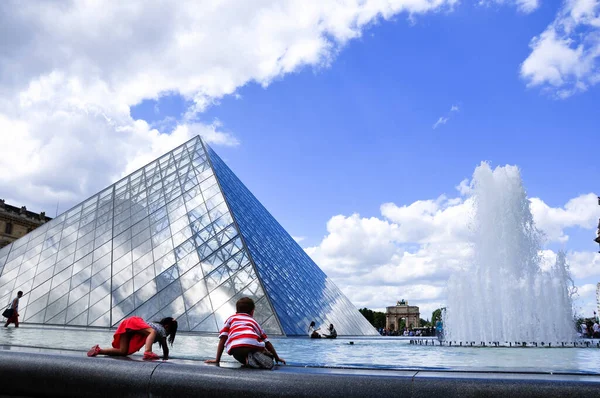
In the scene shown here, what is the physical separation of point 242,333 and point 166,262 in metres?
17.0

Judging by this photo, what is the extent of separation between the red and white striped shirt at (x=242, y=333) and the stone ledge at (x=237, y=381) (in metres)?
0.38

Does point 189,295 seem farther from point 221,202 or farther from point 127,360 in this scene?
point 127,360

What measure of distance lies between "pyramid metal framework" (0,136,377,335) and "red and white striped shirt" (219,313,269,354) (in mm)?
12331

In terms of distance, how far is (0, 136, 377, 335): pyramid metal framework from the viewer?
18.1 metres

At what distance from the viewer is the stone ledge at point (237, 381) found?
10.4 feet

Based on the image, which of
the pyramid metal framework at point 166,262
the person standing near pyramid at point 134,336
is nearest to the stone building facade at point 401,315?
the pyramid metal framework at point 166,262

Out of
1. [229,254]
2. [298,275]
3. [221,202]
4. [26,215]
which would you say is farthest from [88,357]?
[26,215]

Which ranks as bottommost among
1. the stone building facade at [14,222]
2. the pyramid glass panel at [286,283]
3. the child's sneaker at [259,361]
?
the child's sneaker at [259,361]

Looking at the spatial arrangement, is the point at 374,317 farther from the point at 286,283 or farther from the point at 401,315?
the point at 286,283

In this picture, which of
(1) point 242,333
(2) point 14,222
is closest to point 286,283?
(1) point 242,333

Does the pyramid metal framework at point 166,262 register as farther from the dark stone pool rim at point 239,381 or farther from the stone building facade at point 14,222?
the stone building facade at point 14,222

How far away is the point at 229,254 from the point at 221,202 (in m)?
4.63

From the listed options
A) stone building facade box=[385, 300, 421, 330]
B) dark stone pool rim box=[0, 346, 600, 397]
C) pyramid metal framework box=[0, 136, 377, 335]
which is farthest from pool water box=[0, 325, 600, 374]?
stone building facade box=[385, 300, 421, 330]

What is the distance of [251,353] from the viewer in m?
4.12
